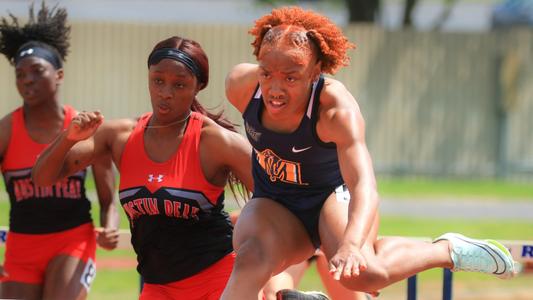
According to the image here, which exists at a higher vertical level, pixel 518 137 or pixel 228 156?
pixel 228 156

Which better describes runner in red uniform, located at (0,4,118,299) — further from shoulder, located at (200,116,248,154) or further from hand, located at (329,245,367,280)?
hand, located at (329,245,367,280)

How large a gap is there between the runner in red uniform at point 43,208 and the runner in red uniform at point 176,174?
943 millimetres

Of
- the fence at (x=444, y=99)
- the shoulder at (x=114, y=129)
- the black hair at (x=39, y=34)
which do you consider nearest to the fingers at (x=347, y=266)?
the shoulder at (x=114, y=129)

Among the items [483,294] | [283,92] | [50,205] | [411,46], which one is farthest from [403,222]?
[283,92]

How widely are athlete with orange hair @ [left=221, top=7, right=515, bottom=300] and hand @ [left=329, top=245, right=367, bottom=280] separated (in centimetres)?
4

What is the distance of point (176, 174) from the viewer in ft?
16.6

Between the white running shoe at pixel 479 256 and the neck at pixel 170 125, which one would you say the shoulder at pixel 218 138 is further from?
the white running shoe at pixel 479 256

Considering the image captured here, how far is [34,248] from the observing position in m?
6.13

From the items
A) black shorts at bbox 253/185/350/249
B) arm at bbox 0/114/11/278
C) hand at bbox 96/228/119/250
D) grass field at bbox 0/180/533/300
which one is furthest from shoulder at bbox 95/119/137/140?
grass field at bbox 0/180/533/300

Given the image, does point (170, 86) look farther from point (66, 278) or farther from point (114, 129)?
point (66, 278)

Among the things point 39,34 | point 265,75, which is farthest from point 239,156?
point 39,34

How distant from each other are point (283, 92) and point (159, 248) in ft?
3.63

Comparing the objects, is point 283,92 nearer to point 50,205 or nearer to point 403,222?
point 50,205

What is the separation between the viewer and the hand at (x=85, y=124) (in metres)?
4.91
